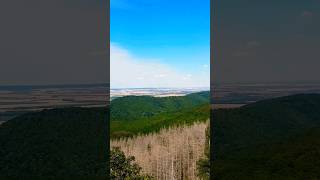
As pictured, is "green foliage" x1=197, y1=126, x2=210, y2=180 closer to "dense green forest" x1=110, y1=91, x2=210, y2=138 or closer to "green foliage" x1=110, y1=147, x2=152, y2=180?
"green foliage" x1=110, y1=147, x2=152, y2=180

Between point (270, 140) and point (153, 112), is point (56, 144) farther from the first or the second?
point (270, 140)

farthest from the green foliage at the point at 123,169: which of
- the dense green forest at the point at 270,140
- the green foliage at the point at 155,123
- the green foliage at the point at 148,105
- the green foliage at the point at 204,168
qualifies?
the green foliage at the point at 148,105

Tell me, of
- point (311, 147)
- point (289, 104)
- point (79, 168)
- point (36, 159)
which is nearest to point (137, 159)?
point (79, 168)

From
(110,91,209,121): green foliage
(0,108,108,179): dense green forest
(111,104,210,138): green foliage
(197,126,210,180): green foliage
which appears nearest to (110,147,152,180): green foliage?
(0,108,108,179): dense green forest

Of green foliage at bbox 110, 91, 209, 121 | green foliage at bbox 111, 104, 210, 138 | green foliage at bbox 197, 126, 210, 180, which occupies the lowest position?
green foliage at bbox 197, 126, 210, 180

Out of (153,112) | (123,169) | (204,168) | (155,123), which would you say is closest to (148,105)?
(153,112)
